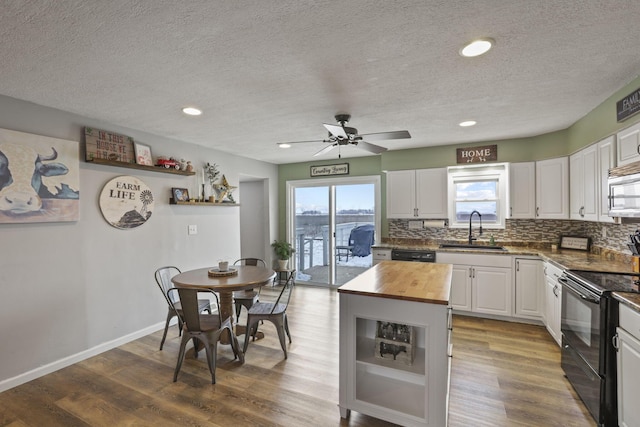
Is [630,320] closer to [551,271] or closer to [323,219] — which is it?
[551,271]

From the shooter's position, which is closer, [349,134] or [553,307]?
[349,134]

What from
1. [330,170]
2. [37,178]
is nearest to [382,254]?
[330,170]

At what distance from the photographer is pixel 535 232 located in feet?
13.7

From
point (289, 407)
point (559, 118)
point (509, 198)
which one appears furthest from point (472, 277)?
point (289, 407)

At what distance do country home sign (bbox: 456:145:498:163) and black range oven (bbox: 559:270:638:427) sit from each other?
2138 mm

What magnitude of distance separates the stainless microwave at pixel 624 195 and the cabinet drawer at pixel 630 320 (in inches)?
35.0

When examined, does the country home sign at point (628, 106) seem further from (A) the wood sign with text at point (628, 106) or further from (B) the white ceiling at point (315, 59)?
(B) the white ceiling at point (315, 59)

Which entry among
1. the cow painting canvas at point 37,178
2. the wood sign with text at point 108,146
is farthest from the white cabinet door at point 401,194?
the cow painting canvas at point 37,178

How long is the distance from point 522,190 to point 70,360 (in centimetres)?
550

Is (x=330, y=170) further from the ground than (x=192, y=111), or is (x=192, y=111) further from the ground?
(x=192, y=111)

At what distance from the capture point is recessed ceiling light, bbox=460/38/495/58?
68.5 inches

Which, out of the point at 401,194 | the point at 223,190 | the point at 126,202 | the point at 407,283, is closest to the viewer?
the point at 407,283

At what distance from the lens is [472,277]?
3.96m

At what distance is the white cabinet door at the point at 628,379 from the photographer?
1642mm
